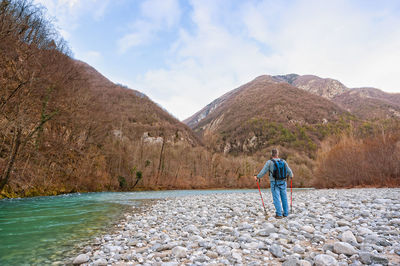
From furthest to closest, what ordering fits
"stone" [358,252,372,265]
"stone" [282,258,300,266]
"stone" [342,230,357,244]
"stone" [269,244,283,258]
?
1. "stone" [342,230,357,244]
2. "stone" [269,244,283,258]
3. "stone" [282,258,300,266]
4. "stone" [358,252,372,265]

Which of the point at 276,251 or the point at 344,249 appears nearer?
the point at 344,249

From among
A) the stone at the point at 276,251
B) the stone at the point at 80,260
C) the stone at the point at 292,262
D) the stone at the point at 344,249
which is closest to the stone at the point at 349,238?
the stone at the point at 344,249

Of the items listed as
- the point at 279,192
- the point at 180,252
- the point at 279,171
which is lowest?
the point at 180,252

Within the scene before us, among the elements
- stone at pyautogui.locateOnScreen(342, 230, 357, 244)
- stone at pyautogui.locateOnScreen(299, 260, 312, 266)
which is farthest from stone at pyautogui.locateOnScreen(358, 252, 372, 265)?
stone at pyautogui.locateOnScreen(342, 230, 357, 244)

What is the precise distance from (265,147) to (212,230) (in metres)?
93.3

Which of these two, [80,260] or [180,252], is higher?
[180,252]

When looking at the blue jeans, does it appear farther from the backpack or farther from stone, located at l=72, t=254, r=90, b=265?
stone, located at l=72, t=254, r=90, b=265

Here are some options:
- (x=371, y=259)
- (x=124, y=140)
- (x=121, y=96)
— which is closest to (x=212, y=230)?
(x=371, y=259)

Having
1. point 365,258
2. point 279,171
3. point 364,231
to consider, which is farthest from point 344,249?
point 279,171

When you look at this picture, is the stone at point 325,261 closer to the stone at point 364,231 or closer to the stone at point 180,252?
the stone at point 364,231

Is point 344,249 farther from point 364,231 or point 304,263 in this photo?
point 364,231

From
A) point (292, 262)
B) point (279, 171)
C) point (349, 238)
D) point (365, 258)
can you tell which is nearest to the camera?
point (365, 258)

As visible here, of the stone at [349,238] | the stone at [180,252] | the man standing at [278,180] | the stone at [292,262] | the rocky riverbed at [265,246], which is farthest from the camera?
the man standing at [278,180]

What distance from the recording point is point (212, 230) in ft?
20.9
